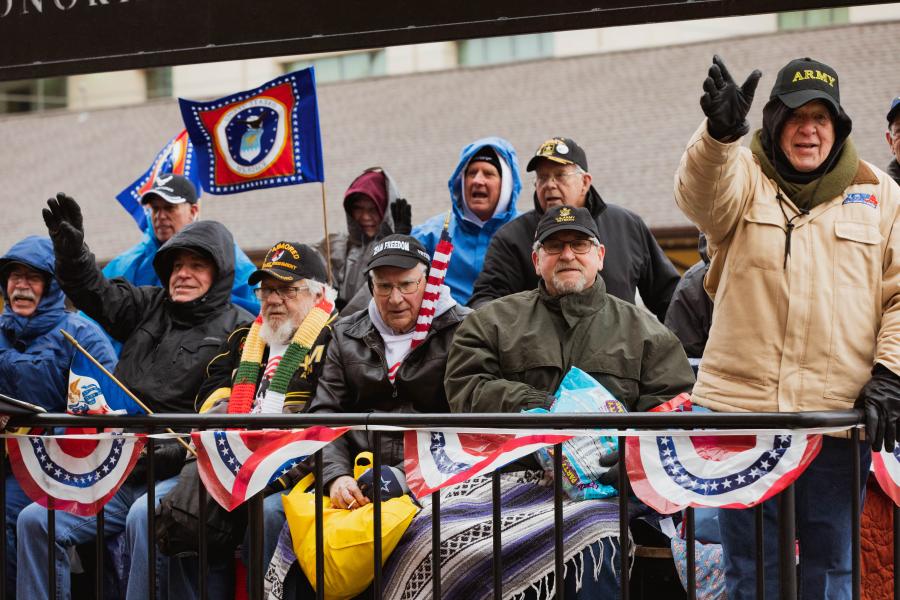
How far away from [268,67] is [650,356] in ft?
69.1

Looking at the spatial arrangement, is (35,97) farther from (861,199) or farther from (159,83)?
(861,199)

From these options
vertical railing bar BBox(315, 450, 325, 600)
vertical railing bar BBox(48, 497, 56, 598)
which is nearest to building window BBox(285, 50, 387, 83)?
vertical railing bar BBox(48, 497, 56, 598)

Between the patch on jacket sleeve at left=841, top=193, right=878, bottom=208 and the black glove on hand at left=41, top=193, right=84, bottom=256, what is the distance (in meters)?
3.77

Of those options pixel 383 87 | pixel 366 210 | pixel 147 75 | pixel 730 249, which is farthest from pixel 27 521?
pixel 147 75

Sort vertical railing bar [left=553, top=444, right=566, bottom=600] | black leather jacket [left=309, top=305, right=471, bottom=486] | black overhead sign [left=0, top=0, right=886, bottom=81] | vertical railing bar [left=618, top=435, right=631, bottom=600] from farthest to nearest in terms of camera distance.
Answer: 1. black leather jacket [left=309, top=305, right=471, bottom=486]
2. vertical railing bar [left=553, top=444, right=566, bottom=600]
3. vertical railing bar [left=618, top=435, right=631, bottom=600]
4. black overhead sign [left=0, top=0, right=886, bottom=81]

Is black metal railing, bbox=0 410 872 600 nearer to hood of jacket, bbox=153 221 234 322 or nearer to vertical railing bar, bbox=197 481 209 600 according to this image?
vertical railing bar, bbox=197 481 209 600

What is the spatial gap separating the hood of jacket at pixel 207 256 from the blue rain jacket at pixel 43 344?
1.56 feet

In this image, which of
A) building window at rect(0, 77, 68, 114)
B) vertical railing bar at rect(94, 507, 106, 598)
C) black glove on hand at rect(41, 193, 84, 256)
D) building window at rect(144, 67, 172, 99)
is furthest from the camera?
building window at rect(0, 77, 68, 114)

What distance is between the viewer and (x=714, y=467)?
4.07m

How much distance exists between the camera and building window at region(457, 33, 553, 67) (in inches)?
946

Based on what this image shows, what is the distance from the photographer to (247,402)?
241 inches

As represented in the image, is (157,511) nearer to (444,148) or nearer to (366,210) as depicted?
(366,210)

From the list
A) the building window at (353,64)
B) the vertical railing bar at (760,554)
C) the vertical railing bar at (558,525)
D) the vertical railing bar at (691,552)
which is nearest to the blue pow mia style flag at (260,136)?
the vertical railing bar at (558,525)

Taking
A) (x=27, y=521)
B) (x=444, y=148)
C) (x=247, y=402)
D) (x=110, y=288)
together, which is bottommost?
(x=27, y=521)
